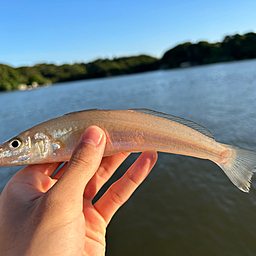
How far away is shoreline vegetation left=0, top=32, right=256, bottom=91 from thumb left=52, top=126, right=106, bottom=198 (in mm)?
109948

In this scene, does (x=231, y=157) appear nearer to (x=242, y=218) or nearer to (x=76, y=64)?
(x=242, y=218)

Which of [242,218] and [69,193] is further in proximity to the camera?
[242,218]

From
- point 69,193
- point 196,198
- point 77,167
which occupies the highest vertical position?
point 77,167

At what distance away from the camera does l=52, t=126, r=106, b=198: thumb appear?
184 cm

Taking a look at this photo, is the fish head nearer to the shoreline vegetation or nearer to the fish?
the fish

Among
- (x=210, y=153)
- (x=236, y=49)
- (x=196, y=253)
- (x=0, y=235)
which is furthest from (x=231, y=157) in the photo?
(x=236, y=49)

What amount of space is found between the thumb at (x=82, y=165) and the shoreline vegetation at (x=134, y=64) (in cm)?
10995

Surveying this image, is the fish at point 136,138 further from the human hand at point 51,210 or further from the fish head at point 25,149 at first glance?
the human hand at point 51,210

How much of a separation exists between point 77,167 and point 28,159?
→ 3.44ft

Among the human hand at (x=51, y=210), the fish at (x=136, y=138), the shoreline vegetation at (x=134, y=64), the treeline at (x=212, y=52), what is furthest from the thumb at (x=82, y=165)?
the treeline at (x=212, y=52)

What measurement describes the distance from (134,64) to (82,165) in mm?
178086

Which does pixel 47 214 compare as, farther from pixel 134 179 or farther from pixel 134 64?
pixel 134 64

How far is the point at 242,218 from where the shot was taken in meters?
4.31

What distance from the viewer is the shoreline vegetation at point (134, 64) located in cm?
10735
